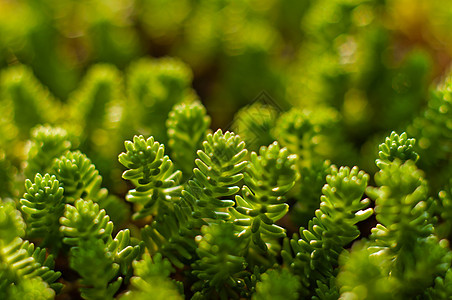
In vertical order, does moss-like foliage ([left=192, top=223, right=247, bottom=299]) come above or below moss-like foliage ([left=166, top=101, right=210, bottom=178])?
below

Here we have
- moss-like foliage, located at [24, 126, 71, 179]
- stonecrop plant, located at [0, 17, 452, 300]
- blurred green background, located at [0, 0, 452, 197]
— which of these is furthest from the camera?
blurred green background, located at [0, 0, 452, 197]

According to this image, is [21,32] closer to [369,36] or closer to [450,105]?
[369,36]

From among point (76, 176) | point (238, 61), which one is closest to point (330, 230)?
point (76, 176)

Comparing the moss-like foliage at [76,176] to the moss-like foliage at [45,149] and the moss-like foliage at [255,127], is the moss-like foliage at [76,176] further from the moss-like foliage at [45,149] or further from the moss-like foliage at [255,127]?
the moss-like foliage at [255,127]

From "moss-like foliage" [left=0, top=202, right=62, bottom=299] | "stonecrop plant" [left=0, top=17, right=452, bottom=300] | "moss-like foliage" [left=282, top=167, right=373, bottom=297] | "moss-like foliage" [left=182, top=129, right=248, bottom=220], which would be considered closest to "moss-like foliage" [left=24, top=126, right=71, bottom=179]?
"stonecrop plant" [left=0, top=17, right=452, bottom=300]

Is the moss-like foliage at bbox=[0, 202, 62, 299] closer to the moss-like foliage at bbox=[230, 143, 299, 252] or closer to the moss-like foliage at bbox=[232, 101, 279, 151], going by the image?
the moss-like foliage at bbox=[230, 143, 299, 252]

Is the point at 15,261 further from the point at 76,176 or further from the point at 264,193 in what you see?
the point at 264,193

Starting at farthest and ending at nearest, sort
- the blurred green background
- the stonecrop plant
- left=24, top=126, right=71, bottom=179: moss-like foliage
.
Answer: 1. the blurred green background
2. left=24, top=126, right=71, bottom=179: moss-like foliage
3. the stonecrop plant

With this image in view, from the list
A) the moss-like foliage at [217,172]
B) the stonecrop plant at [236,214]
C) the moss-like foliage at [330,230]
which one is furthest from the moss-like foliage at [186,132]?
the moss-like foliage at [330,230]
